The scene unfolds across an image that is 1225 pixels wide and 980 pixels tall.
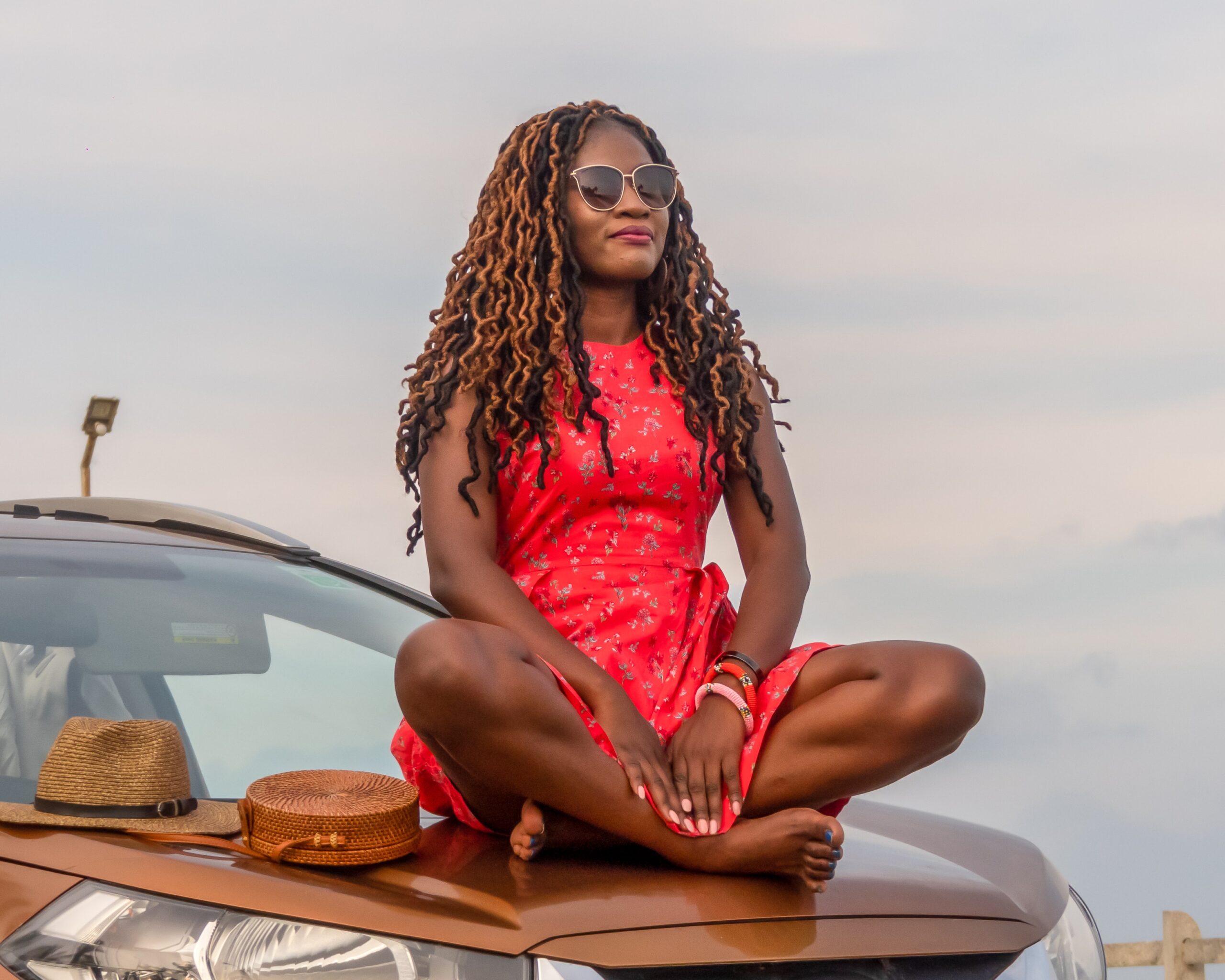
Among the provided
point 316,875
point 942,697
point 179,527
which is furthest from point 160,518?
point 942,697

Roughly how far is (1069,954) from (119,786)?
1.51 m

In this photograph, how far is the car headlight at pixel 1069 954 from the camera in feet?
6.82

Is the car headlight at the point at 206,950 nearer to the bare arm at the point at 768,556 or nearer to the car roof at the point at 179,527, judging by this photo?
the bare arm at the point at 768,556

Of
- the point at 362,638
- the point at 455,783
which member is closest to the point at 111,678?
the point at 362,638

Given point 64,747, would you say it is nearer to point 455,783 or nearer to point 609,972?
point 455,783

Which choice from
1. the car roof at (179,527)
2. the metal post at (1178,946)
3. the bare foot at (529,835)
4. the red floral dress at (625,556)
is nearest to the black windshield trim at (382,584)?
the car roof at (179,527)

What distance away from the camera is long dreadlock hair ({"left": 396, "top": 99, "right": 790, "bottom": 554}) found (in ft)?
8.38

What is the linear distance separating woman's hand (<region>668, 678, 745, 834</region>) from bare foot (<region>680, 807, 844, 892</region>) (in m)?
0.04

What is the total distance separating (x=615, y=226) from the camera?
2719 mm

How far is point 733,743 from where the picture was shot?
7.07 ft

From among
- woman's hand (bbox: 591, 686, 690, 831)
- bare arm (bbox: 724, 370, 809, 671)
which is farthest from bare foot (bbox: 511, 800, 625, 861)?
bare arm (bbox: 724, 370, 809, 671)

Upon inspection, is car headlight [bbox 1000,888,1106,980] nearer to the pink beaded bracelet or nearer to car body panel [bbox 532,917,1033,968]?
car body panel [bbox 532,917,1033,968]

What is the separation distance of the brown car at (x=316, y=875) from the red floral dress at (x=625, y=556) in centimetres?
30

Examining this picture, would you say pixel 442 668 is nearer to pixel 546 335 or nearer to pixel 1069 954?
pixel 546 335
